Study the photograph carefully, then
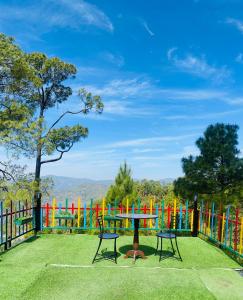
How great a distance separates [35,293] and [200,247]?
525cm

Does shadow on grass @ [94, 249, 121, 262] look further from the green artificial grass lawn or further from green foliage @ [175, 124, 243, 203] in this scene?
green foliage @ [175, 124, 243, 203]

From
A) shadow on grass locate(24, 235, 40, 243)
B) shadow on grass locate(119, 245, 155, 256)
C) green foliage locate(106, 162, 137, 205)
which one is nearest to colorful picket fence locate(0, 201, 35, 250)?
shadow on grass locate(24, 235, 40, 243)

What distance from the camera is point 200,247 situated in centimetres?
881

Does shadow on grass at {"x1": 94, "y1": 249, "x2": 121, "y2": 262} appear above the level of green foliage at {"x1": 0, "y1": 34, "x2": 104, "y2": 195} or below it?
below

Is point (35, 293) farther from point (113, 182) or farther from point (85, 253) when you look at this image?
point (113, 182)

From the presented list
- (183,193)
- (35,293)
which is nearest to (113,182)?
(183,193)

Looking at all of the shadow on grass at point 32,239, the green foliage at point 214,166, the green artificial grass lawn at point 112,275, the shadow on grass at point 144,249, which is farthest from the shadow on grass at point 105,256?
the green foliage at point 214,166

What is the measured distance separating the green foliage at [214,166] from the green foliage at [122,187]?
10.3 feet

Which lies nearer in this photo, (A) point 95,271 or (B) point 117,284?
(B) point 117,284

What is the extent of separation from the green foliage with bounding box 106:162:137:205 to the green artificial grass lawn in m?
11.1

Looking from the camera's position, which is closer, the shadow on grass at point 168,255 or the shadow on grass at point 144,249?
the shadow on grass at point 168,255

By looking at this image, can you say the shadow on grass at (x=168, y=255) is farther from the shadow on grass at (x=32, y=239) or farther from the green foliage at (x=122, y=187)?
the green foliage at (x=122, y=187)

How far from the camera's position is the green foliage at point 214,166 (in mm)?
17672

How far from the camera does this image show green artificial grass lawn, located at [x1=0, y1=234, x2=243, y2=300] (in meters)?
5.17
